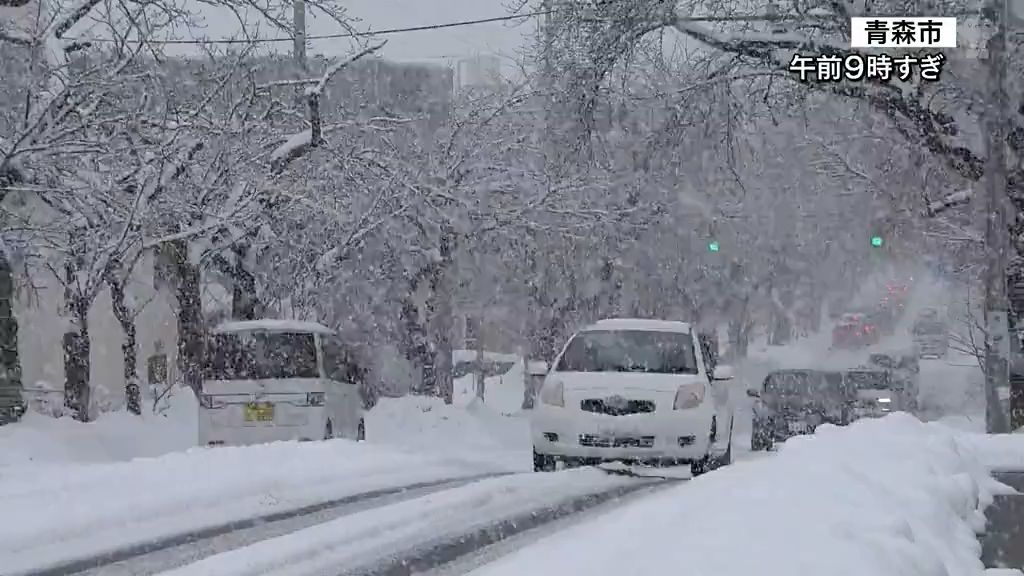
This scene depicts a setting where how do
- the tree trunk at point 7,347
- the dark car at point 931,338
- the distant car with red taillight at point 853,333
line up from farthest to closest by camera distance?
the distant car with red taillight at point 853,333, the dark car at point 931,338, the tree trunk at point 7,347

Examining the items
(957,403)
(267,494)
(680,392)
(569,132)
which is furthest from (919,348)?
(267,494)

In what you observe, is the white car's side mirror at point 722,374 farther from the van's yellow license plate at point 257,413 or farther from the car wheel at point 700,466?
the van's yellow license plate at point 257,413

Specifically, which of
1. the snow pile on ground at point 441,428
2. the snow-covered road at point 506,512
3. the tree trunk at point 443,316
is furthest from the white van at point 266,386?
the tree trunk at point 443,316

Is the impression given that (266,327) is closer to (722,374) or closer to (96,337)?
(722,374)

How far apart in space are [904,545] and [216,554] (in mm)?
3845

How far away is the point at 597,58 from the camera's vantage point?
19.4m

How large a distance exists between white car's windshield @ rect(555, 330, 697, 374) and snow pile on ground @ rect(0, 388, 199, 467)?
19.9ft

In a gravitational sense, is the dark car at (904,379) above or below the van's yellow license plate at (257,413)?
below

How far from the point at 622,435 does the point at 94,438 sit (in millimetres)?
7810

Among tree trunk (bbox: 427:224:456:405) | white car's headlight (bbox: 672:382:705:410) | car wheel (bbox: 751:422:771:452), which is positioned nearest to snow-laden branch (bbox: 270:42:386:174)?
white car's headlight (bbox: 672:382:705:410)

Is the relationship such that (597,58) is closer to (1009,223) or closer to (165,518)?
(1009,223)

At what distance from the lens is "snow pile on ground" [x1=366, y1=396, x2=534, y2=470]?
22167 mm

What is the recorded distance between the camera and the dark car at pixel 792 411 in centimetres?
2227

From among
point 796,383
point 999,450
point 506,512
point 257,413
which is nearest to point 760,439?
point 796,383
